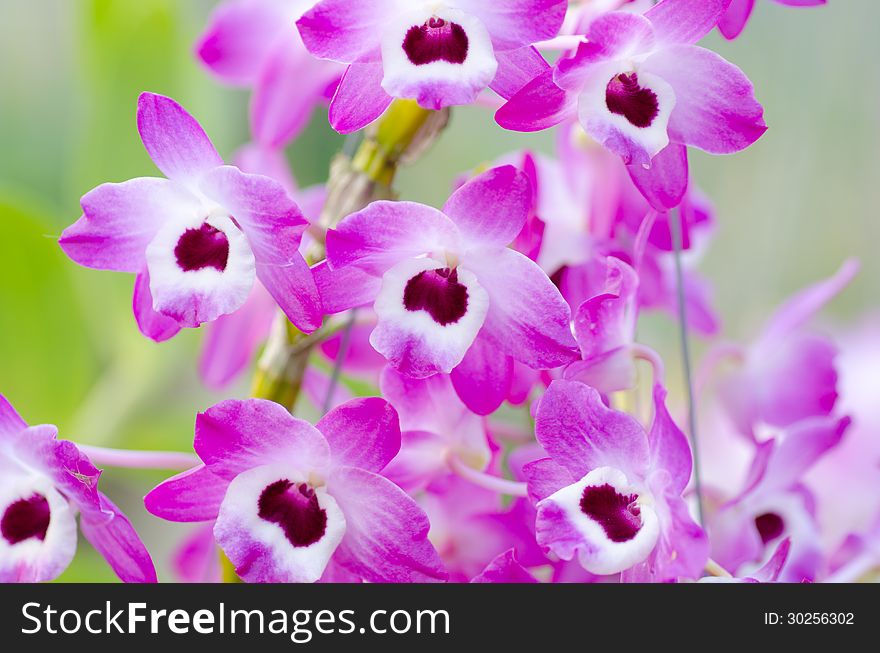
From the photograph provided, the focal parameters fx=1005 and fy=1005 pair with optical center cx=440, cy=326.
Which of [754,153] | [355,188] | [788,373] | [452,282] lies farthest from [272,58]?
[754,153]

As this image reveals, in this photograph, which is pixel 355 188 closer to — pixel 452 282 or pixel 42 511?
pixel 452 282

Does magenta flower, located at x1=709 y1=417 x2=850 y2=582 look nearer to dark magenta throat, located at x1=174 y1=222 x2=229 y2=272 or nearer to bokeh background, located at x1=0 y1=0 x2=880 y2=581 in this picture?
dark magenta throat, located at x1=174 y1=222 x2=229 y2=272

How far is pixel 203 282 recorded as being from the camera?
435 mm

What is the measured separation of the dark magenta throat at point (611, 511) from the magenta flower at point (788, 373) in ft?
0.91

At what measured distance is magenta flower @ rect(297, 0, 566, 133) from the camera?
43cm

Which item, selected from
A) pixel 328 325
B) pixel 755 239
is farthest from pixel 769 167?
pixel 328 325

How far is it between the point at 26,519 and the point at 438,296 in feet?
0.71

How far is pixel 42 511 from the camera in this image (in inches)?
18.2

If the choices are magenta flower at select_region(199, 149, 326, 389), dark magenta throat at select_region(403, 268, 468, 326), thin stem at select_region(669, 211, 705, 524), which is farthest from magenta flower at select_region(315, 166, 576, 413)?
magenta flower at select_region(199, 149, 326, 389)

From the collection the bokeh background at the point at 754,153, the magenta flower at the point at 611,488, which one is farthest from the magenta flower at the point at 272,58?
the bokeh background at the point at 754,153

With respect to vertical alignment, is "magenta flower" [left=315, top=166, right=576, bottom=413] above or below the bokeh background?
below

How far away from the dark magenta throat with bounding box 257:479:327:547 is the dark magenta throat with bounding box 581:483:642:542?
12cm

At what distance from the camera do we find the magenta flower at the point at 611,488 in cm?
44

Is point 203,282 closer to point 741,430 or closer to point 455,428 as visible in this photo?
point 455,428
